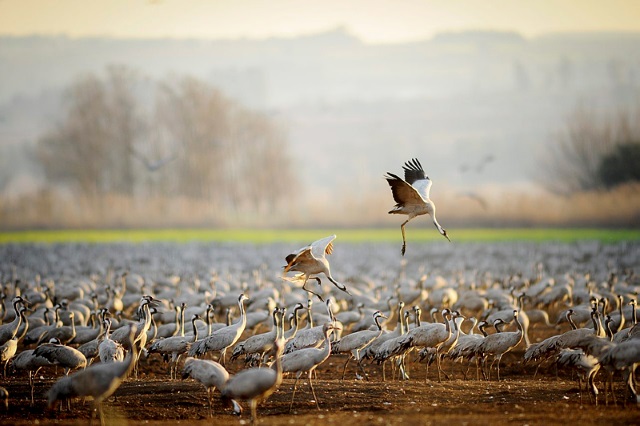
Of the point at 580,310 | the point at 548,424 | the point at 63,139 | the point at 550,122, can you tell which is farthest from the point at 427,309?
the point at 550,122

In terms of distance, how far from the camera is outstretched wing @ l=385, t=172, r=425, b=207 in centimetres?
1243

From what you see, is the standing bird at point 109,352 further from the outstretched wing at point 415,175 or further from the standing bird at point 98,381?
the outstretched wing at point 415,175

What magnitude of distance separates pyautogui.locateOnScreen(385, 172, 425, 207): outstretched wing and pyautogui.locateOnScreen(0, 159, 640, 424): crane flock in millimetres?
35

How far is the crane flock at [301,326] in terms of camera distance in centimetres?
1056

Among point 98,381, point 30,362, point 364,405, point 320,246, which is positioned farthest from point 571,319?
point 98,381

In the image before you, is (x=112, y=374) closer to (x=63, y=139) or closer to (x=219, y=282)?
(x=219, y=282)

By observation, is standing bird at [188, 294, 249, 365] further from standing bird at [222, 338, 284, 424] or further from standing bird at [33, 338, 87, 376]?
standing bird at [222, 338, 284, 424]

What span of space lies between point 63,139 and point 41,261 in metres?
23.8

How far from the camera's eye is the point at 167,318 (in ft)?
52.1

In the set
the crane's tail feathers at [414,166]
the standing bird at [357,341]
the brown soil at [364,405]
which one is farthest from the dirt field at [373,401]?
the crane's tail feathers at [414,166]

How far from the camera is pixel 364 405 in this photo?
1039 centimetres

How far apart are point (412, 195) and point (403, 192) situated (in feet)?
0.46

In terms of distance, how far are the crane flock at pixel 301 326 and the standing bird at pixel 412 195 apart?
0.03m

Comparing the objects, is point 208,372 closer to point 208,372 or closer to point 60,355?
point 208,372
